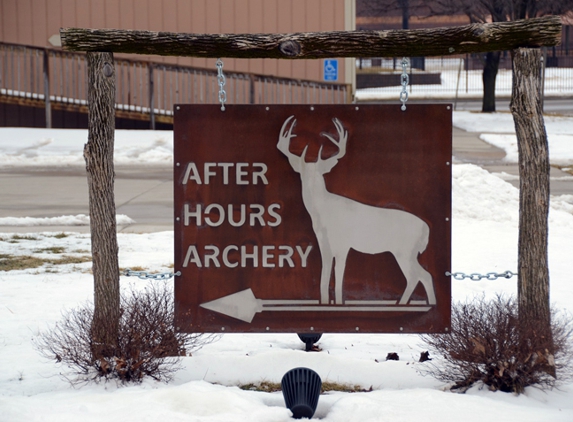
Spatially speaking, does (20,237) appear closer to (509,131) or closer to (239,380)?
(239,380)

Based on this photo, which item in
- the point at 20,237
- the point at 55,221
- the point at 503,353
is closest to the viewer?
the point at 503,353

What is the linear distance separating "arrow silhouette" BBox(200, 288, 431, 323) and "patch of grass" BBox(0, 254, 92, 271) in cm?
386

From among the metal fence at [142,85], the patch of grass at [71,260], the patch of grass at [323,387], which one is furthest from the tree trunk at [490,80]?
the patch of grass at [323,387]

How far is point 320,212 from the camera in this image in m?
4.56

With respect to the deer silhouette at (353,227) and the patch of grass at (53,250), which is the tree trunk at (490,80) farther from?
the deer silhouette at (353,227)

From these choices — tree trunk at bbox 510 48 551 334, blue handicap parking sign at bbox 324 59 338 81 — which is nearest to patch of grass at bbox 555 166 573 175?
blue handicap parking sign at bbox 324 59 338 81

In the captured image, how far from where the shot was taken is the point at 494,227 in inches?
399

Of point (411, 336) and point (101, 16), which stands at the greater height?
point (101, 16)

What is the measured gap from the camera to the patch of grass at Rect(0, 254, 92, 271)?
7.88 meters

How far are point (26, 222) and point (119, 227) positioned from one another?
1.21m

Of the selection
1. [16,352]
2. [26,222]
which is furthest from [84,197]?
[16,352]

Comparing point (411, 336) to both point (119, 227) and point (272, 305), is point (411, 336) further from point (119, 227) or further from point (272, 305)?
point (119, 227)

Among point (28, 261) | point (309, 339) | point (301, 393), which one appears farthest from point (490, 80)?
point (301, 393)

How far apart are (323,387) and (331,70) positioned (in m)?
16.9
